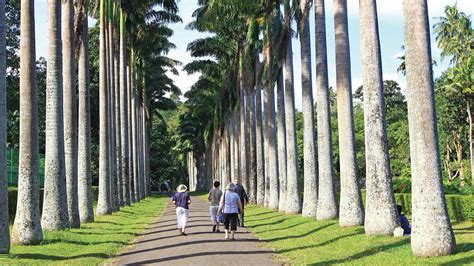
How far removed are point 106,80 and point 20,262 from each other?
18.9 metres

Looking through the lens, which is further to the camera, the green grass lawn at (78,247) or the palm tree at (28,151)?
the palm tree at (28,151)

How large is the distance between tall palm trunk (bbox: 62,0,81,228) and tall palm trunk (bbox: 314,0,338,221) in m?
8.11

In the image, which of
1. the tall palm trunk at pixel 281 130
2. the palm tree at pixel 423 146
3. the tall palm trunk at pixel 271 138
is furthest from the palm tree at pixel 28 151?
the tall palm trunk at pixel 271 138

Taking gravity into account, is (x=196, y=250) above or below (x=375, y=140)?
below

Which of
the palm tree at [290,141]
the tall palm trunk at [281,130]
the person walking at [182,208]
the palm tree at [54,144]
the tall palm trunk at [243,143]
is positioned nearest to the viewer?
the person walking at [182,208]

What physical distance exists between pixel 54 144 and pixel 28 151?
2434 millimetres

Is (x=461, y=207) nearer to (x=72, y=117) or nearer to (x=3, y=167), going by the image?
(x=72, y=117)

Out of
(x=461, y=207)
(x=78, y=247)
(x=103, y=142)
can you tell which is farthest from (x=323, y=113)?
(x=103, y=142)

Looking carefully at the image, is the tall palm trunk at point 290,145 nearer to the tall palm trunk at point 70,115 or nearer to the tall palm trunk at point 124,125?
the tall palm trunk at point 70,115

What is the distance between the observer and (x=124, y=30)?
1410 inches

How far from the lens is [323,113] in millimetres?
21031

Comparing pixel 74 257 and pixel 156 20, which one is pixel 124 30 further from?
pixel 74 257

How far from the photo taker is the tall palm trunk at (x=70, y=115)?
2008 cm

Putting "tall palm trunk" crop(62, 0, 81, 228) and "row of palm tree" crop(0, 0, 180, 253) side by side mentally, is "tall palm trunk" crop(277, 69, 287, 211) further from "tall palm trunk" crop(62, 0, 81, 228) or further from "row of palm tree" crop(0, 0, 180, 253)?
"tall palm trunk" crop(62, 0, 81, 228)
